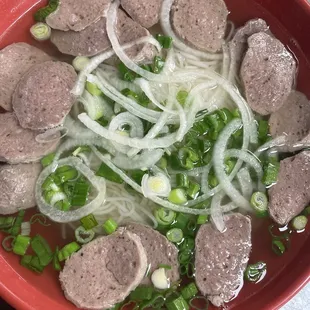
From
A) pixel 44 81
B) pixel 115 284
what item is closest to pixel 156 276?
pixel 115 284

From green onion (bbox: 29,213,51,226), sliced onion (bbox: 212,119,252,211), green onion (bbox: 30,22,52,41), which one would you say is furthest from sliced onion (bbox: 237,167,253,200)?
green onion (bbox: 30,22,52,41)

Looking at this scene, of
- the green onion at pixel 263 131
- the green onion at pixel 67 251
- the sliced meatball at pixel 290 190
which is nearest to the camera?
the green onion at pixel 67 251

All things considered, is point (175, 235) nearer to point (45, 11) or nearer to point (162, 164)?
point (162, 164)

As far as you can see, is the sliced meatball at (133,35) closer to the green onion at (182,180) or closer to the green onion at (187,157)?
the green onion at (187,157)

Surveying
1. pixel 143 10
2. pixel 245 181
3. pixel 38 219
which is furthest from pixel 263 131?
pixel 38 219

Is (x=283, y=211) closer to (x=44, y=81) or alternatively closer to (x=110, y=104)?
(x=110, y=104)

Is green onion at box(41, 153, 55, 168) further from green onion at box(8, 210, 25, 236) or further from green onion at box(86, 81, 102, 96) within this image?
green onion at box(86, 81, 102, 96)

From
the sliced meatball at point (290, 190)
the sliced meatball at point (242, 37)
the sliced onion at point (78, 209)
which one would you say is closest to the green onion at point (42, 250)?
the sliced onion at point (78, 209)
